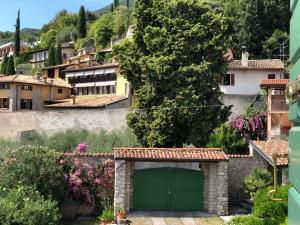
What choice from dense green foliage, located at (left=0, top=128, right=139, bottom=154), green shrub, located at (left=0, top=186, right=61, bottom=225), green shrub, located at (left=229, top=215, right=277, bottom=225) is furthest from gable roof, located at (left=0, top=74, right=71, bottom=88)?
green shrub, located at (left=229, top=215, right=277, bottom=225)

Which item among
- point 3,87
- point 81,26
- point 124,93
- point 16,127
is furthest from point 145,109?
point 81,26

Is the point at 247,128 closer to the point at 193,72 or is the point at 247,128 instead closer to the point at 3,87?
the point at 193,72

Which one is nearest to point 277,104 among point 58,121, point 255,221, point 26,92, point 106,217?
point 106,217

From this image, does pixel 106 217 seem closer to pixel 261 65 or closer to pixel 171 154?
pixel 171 154

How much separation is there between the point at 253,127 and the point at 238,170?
35.7 feet

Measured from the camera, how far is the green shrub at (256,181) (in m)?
23.1

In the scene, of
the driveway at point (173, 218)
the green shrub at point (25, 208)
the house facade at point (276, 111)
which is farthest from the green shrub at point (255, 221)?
the house facade at point (276, 111)

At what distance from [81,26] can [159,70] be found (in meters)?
80.4

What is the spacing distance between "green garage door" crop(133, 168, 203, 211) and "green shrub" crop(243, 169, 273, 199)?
7.66 feet

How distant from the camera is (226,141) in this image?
105ft

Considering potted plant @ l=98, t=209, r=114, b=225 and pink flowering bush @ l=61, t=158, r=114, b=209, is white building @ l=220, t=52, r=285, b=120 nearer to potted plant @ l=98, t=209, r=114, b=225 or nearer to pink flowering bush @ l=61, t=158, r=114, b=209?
pink flowering bush @ l=61, t=158, r=114, b=209

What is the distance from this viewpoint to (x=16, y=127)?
41.9m

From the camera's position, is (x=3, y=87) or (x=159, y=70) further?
(x=3, y=87)

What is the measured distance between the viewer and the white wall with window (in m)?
44.3
